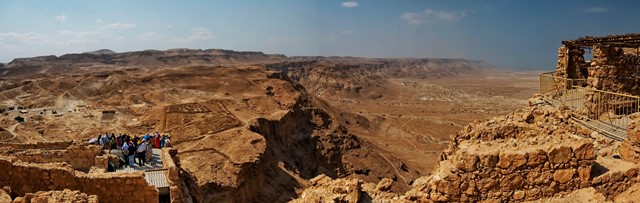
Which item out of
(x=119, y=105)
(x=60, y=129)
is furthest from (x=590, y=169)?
(x=119, y=105)

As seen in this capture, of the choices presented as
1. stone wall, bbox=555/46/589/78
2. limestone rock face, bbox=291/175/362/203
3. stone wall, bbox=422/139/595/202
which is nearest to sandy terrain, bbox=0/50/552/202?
limestone rock face, bbox=291/175/362/203

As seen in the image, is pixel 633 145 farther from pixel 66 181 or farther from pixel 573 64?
pixel 66 181

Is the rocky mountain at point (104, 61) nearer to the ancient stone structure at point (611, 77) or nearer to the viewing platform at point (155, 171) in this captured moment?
the viewing platform at point (155, 171)

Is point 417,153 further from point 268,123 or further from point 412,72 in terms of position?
point 412,72

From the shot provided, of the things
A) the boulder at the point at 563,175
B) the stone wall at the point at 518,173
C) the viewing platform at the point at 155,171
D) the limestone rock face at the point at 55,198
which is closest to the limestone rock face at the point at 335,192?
the stone wall at the point at 518,173

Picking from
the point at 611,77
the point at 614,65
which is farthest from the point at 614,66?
the point at 611,77

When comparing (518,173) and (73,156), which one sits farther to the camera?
(73,156)

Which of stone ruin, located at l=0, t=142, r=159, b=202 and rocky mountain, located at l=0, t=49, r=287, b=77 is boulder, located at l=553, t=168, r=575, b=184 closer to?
stone ruin, located at l=0, t=142, r=159, b=202
